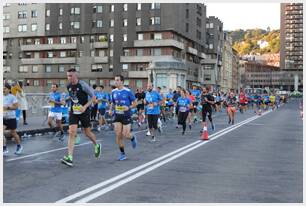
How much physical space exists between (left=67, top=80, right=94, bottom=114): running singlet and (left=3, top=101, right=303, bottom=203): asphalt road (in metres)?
1.11

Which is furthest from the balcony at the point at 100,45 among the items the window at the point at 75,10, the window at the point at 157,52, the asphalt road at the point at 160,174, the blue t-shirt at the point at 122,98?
the blue t-shirt at the point at 122,98

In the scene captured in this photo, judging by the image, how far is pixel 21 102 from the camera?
65.9ft

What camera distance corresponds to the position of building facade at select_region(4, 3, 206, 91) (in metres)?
74.2

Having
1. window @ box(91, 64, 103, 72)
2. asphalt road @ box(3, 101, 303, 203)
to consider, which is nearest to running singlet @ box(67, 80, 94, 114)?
asphalt road @ box(3, 101, 303, 203)

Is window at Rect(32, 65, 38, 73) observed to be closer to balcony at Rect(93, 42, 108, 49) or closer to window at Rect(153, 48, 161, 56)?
balcony at Rect(93, 42, 108, 49)

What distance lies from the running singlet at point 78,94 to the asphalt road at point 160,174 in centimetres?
111

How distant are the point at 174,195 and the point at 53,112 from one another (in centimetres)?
924

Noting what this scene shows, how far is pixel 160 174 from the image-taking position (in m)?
→ 8.41

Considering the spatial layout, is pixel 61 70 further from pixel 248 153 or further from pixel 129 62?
pixel 248 153

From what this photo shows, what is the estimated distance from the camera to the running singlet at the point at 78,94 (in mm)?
9594

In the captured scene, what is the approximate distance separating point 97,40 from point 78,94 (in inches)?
2700

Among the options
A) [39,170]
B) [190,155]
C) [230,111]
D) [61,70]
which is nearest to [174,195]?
[39,170]

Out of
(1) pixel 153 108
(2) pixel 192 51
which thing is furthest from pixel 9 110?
(2) pixel 192 51

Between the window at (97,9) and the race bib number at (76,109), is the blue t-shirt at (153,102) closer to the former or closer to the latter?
the race bib number at (76,109)
